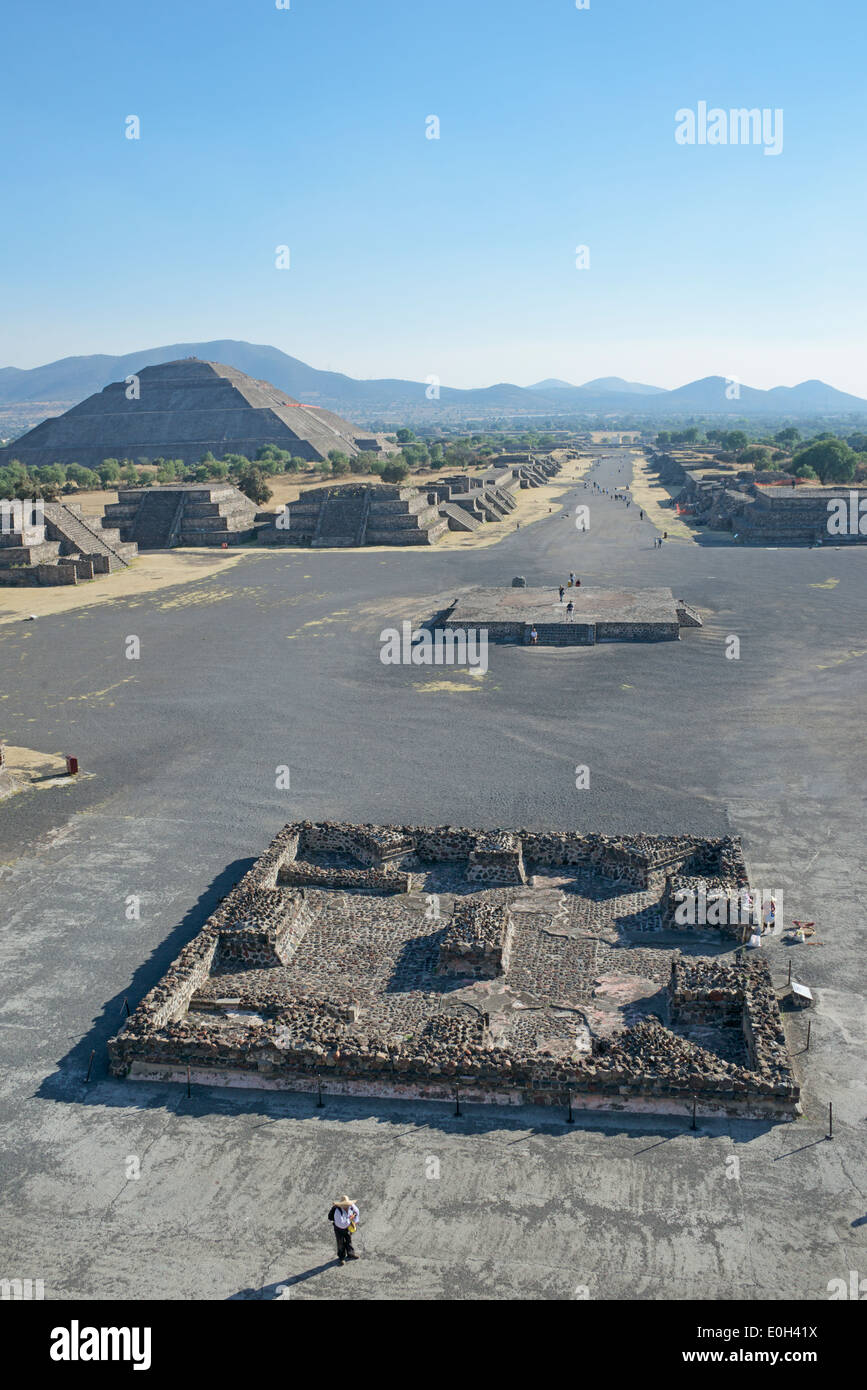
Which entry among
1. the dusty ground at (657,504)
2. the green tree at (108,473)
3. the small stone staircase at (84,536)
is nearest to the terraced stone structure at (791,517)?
the dusty ground at (657,504)

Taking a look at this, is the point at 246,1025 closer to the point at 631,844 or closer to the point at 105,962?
the point at 105,962

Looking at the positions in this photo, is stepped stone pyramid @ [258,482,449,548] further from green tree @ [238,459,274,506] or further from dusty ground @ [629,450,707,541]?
dusty ground @ [629,450,707,541]

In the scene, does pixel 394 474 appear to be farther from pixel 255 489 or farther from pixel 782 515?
pixel 782 515

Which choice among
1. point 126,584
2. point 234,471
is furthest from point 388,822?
point 234,471

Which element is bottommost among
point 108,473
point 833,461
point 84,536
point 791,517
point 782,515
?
point 84,536

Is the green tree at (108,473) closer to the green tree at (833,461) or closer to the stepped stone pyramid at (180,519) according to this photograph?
the stepped stone pyramid at (180,519)

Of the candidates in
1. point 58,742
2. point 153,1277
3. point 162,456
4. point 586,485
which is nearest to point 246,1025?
point 153,1277
